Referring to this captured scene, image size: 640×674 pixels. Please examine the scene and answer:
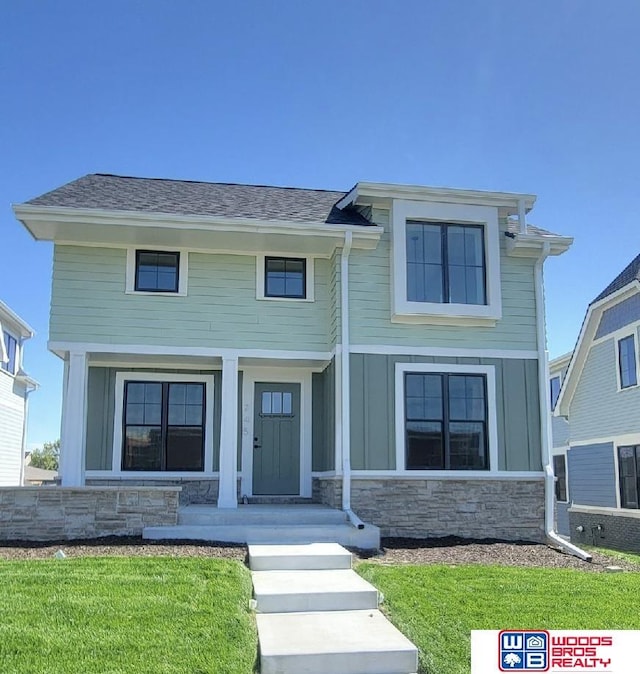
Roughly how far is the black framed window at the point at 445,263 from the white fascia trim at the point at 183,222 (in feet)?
2.42

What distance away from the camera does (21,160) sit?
40.4 feet

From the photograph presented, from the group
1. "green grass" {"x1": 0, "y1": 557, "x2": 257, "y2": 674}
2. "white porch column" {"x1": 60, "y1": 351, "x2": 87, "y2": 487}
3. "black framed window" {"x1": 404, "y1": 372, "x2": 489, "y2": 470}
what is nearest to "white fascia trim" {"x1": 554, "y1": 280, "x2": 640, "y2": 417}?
"black framed window" {"x1": 404, "y1": 372, "x2": 489, "y2": 470}

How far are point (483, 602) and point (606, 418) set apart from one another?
42.8 feet

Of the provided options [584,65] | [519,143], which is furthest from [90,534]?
[584,65]

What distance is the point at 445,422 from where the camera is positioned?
11.0 meters

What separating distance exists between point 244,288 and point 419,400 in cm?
328

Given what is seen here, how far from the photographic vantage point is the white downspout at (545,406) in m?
10.9

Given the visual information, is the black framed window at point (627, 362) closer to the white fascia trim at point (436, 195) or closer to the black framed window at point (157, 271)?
the white fascia trim at point (436, 195)

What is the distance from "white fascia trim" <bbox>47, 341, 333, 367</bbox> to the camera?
35.3ft

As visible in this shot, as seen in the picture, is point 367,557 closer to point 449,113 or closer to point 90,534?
point 90,534

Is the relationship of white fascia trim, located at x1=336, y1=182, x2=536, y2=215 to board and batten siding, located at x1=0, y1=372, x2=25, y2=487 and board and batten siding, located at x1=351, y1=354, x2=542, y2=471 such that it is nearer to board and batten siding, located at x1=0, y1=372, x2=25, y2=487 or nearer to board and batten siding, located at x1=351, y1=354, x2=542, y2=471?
board and batten siding, located at x1=351, y1=354, x2=542, y2=471

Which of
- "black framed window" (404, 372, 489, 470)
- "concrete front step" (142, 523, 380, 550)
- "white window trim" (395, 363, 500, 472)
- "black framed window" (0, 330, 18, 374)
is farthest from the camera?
"black framed window" (0, 330, 18, 374)

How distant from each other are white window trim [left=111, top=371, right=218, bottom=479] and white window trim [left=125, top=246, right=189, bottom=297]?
160 centimetres

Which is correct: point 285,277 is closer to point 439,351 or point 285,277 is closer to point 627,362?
point 439,351
